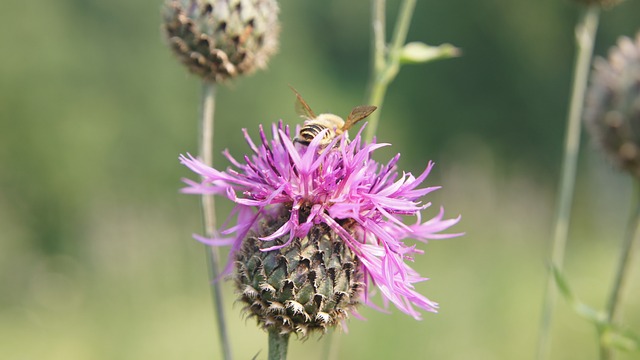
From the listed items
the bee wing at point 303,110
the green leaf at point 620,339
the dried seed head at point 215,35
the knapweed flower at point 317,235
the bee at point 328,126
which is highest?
the dried seed head at point 215,35

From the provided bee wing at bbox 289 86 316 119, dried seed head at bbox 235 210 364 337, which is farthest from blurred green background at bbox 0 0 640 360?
dried seed head at bbox 235 210 364 337

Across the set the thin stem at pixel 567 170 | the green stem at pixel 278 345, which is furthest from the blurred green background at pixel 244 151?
the thin stem at pixel 567 170

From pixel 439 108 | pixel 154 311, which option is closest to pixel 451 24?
pixel 439 108

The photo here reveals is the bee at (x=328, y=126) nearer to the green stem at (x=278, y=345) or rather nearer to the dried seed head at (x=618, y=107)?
the green stem at (x=278, y=345)

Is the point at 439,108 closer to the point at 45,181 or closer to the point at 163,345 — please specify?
the point at 45,181

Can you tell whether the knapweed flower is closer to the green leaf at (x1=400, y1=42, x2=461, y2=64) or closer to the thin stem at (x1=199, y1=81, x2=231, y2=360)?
the thin stem at (x1=199, y1=81, x2=231, y2=360)
